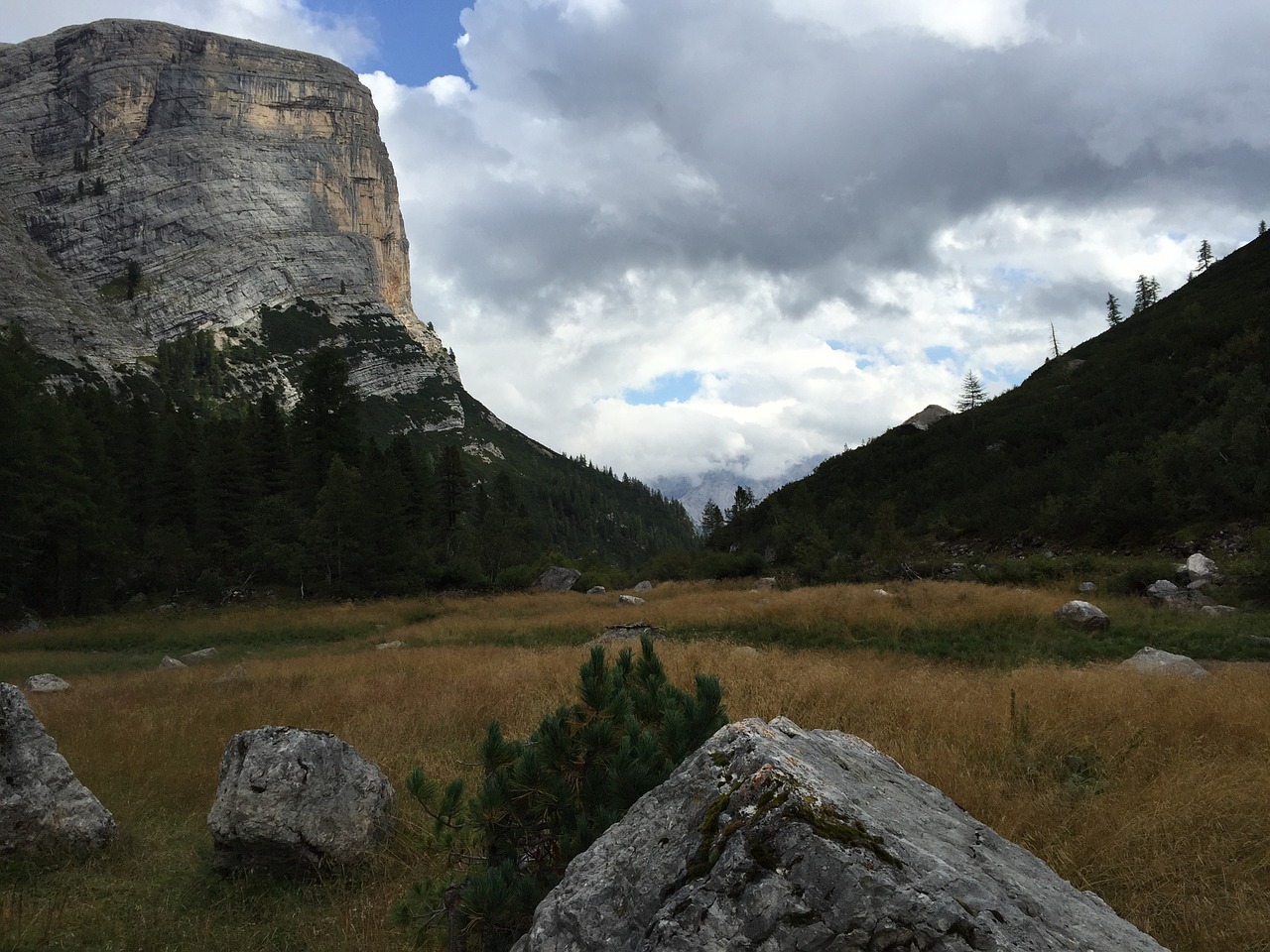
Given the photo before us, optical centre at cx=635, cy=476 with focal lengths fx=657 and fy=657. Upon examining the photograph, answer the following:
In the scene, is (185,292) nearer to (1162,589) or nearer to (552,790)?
(1162,589)

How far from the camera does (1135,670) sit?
9.62 m

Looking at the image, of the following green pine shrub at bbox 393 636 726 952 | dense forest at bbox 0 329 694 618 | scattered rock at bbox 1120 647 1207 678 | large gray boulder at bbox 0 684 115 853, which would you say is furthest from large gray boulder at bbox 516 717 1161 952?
dense forest at bbox 0 329 694 618

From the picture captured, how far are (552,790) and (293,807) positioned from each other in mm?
3183

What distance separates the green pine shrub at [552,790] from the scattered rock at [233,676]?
11.1m

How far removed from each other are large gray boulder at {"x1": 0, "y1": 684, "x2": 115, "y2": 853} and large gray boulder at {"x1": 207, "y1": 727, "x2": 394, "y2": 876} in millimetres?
1331

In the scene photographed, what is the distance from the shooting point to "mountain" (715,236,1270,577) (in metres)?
23.5

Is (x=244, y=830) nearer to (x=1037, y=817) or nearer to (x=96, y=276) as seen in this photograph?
(x=1037, y=817)

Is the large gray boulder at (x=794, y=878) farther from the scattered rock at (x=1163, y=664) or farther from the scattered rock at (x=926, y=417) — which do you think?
the scattered rock at (x=926, y=417)

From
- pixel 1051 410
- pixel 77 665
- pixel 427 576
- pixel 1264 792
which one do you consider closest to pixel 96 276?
pixel 427 576

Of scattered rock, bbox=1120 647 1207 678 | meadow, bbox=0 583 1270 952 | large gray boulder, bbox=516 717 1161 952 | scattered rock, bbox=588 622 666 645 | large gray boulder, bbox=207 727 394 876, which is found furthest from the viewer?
scattered rock, bbox=588 622 666 645

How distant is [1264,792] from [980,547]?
27.7 meters

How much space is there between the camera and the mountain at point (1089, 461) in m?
23.5

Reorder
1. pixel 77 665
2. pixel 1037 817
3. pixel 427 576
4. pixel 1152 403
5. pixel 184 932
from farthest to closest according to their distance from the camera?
pixel 427 576 → pixel 1152 403 → pixel 77 665 → pixel 1037 817 → pixel 184 932

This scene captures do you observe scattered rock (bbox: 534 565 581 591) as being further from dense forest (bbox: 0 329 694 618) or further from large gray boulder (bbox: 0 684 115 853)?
large gray boulder (bbox: 0 684 115 853)
